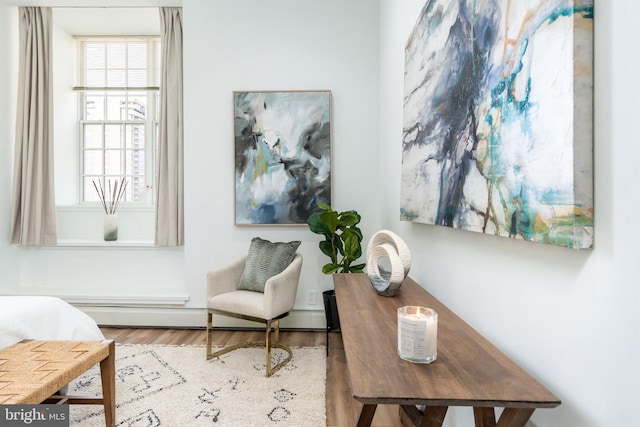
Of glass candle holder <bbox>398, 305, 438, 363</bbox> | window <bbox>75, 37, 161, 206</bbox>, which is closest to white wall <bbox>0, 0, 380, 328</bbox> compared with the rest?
window <bbox>75, 37, 161, 206</bbox>

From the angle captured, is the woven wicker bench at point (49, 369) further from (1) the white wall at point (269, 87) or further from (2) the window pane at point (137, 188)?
(2) the window pane at point (137, 188)

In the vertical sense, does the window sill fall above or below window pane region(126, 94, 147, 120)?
below

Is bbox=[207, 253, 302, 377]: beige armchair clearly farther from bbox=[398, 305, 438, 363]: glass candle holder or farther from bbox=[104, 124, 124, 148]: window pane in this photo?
bbox=[104, 124, 124, 148]: window pane

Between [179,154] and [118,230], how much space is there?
3.66 ft

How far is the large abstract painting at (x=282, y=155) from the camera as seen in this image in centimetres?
305

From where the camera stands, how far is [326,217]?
101 inches

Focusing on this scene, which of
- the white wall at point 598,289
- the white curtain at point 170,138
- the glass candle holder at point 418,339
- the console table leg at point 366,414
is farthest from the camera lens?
the white curtain at point 170,138

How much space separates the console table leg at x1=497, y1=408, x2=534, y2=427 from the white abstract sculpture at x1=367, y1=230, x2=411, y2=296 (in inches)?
26.9

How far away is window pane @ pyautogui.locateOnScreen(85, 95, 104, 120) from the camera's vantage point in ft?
12.5

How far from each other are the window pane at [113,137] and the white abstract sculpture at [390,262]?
134 inches

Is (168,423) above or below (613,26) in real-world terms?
below

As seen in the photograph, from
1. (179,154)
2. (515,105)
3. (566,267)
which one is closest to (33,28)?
(179,154)

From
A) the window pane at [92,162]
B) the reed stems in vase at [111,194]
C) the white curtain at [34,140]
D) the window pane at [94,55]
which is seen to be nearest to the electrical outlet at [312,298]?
the reed stems in vase at [111,194]

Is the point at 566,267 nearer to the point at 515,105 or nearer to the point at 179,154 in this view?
the point at 515,105
